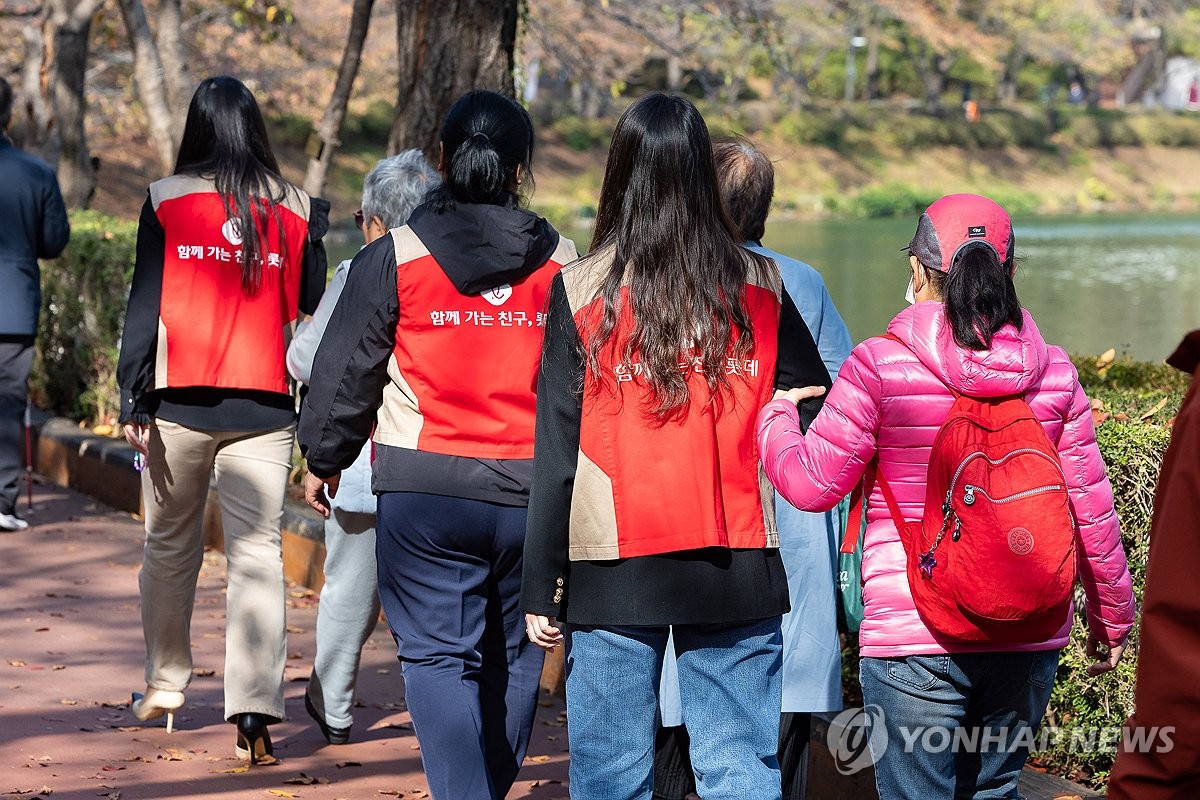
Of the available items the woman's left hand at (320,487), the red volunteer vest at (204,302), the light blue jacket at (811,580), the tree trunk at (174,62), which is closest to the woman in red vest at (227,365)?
the red volunteer vest at (204,302)

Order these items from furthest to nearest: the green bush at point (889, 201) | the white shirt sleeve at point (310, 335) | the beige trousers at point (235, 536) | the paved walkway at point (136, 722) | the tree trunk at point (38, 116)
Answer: the green bush at point (889, 201) < the tree trunk at point (38, 116) < the beige trousers at point (235, 536) < the paved walkway at point (136, 722) < the white shirt sleeve at point (310, 335)

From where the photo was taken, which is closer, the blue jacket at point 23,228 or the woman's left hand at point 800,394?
the woman's left hand at point 800,394

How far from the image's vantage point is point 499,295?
3.71 m

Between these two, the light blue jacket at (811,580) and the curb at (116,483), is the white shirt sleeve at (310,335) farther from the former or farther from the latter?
the curb at (116,483)

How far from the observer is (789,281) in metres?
4.06

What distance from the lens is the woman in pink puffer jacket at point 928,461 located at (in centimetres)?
293

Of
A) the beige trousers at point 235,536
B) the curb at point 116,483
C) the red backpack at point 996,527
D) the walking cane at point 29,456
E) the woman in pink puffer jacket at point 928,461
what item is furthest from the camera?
the walking cane at point 29,456

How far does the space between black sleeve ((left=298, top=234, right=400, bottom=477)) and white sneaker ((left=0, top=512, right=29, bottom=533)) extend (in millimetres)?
4600

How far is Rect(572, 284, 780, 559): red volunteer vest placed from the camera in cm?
297

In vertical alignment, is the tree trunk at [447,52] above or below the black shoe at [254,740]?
above

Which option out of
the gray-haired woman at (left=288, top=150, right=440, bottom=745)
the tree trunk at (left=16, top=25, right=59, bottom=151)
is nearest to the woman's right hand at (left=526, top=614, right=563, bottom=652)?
the gray-haired woman at (left=288, top=150, right=440, bottom=745)

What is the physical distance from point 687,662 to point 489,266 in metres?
1.12

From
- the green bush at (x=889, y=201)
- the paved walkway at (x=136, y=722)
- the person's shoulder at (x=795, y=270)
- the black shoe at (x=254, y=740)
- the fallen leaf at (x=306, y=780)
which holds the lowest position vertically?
the green bush at (x=889, y=201)

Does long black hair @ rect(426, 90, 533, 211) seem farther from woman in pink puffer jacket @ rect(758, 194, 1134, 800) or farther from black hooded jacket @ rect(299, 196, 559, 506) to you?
woman in pink puffer jacket @ rect(758, 194, 1134, 800)
